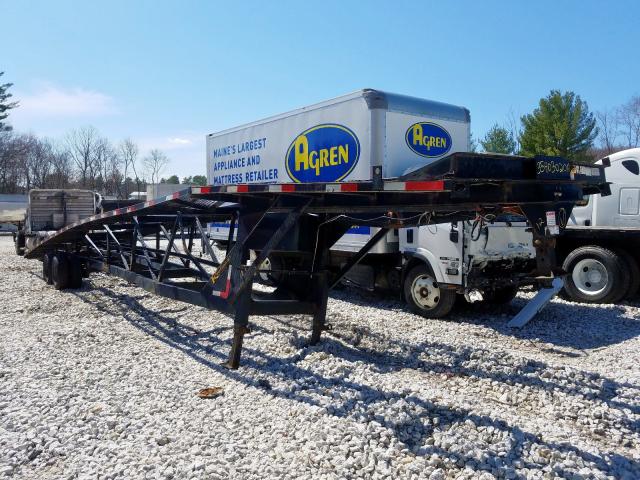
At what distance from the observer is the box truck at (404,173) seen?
7.14 metres

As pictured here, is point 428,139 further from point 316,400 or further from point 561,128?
point 561,128

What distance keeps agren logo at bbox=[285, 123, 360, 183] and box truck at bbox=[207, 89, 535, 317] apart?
2 centimetres

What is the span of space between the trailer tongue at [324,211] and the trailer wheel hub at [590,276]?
4.85 metres

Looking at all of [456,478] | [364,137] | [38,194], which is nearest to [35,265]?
[38,194]

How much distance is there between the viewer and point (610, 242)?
363 inches

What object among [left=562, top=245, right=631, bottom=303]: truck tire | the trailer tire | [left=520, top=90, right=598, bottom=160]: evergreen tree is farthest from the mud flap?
[left=520, top=90, right=598, bottom=160]: evergreen tree

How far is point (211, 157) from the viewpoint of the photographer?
12.1 m

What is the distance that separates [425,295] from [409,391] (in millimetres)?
3565

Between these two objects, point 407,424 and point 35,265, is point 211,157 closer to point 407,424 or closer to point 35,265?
point 35,265

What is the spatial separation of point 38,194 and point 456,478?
14.7m

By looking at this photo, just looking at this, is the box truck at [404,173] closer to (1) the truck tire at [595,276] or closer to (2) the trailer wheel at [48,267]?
(1) the truck tire at [595,276]

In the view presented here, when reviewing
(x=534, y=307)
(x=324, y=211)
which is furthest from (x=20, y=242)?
(x=534, y=307)

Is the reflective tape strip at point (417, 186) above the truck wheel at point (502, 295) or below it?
above

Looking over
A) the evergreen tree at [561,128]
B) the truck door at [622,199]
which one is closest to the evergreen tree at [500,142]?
the evergreen tree at [561,128]
